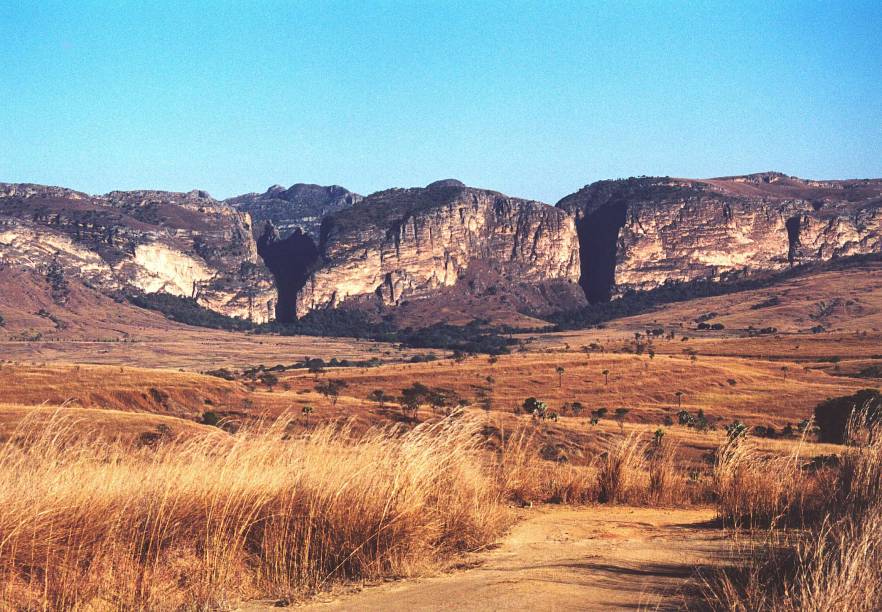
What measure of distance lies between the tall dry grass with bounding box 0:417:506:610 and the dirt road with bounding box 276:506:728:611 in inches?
19.1

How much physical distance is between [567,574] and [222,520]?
290 cm

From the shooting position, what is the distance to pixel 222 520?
745cm

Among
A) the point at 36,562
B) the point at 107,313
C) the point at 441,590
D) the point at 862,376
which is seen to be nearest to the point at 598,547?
the point at 441,590

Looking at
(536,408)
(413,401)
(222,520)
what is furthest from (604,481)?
(413,401)

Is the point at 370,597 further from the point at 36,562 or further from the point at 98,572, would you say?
Answer: the point at 36,562

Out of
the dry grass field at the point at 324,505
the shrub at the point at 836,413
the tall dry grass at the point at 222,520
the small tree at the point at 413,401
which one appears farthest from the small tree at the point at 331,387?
the tall dry grass at the point at 222,520

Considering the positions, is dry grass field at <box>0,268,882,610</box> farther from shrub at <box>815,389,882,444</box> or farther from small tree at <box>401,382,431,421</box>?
small tree at <box>401,382,431,421</box>

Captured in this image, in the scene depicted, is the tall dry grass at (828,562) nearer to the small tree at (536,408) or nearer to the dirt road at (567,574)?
the dirt road at (567,574)

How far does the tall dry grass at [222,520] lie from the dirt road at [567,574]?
484 millimetres

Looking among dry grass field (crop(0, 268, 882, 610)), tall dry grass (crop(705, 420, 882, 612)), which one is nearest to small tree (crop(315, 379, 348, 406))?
dry grass field (crop(0, 268, 882, 610))

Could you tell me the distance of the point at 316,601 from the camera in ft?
22.1

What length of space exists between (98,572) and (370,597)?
6.93 ft

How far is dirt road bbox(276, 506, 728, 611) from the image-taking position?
612 centimetres

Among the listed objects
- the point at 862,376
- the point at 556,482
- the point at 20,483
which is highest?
the point at 20,483
